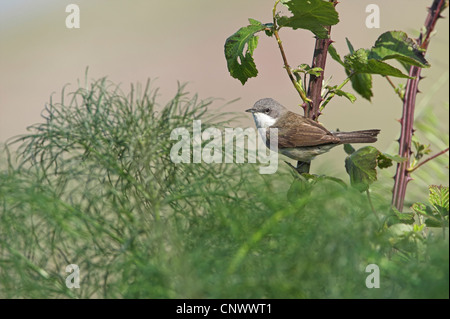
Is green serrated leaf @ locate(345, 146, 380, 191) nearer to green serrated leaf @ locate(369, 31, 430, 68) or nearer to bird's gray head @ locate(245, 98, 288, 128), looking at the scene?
green serrated leaf @ locate(369, 31, 430, 68)

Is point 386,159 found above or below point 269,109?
below

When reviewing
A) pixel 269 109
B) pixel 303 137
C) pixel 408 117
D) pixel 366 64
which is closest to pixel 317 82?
pixel 366 64

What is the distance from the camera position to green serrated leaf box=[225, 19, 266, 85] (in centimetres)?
106

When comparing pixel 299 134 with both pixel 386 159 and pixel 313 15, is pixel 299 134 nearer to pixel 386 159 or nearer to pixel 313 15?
pixel 386 159

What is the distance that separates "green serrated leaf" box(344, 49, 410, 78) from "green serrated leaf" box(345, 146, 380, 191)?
0.13 meters

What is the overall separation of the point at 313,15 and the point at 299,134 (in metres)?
1.37

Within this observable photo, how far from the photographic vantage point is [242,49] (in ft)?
3.43

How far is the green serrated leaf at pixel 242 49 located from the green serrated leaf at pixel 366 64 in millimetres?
167

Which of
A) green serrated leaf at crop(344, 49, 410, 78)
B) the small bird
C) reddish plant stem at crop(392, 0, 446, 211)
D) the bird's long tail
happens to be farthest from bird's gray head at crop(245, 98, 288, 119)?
green serrated leaf at crop(344, 49, 410, 78)

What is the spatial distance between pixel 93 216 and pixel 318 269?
0.95ft

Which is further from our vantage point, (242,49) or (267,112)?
(267,112)

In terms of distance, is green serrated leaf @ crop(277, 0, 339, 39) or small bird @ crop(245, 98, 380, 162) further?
small bird @ crop(245, 98, 380, 162)
